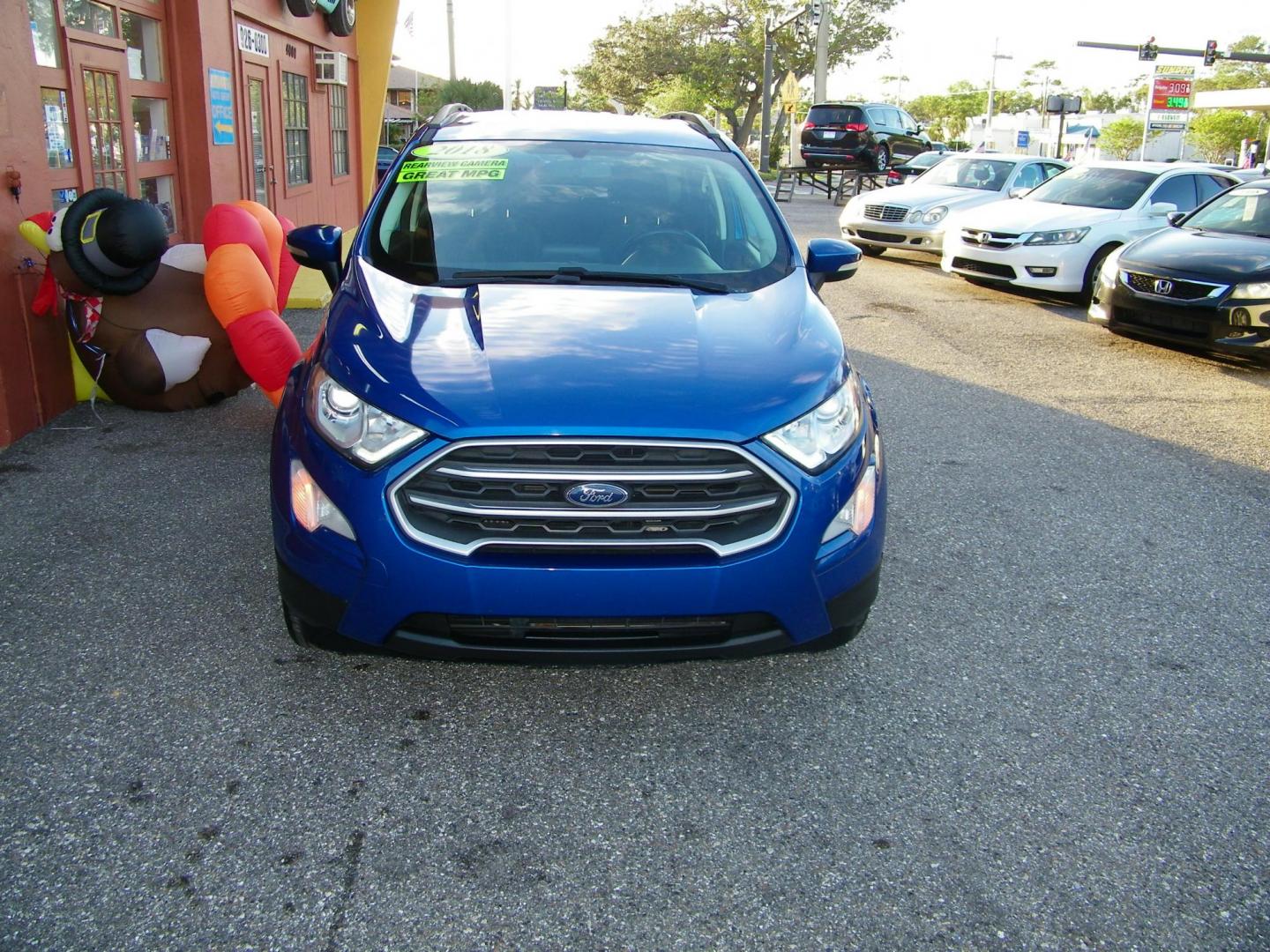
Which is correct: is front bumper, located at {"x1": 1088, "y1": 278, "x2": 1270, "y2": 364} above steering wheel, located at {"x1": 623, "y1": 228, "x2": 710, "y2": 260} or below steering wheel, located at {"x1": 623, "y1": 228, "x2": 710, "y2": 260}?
below

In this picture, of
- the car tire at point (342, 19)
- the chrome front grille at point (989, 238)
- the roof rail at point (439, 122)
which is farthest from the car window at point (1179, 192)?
the car tire at point (342, 19)

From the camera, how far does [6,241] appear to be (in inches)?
223

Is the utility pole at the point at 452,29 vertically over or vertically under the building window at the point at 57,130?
over

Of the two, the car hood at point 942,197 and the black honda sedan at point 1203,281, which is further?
the car hood at point 942,197

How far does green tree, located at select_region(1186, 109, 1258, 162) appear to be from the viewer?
6381cm

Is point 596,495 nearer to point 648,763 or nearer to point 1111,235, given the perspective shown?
point 648,763

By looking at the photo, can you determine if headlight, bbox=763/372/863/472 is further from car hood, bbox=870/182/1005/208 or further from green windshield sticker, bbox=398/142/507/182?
car hood, bbox=870/182/1005/208

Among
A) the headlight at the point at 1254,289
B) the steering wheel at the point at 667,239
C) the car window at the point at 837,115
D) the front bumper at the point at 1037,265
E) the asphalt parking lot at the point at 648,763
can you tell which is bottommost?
the asphalt parking lot at the point at 648,763

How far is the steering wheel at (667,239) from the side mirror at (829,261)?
1.53ft

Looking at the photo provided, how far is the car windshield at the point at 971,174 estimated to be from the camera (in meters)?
15.5

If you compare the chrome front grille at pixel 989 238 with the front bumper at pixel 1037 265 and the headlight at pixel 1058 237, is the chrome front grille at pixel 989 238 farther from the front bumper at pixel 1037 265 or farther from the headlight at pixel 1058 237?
the headlight at pixel 1058 237

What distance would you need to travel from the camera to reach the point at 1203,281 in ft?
28.3

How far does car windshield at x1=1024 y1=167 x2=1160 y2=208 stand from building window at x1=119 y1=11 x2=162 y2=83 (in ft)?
31.7

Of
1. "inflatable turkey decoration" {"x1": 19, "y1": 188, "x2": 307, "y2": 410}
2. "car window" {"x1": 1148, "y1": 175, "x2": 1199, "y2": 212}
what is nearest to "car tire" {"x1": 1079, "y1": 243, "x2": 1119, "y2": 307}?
"car window" {"x1": 1148, "y1": 175, "x2": 1199, "y2": 212}
